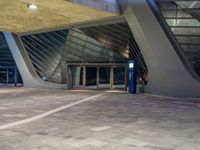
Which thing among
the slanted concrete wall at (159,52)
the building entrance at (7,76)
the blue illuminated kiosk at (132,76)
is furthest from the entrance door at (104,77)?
the building entrance at (7,76)

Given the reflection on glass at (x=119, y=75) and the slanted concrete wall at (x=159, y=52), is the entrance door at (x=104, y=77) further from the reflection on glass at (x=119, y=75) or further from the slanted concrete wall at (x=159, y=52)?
the slanted concrete wall at (x=159, y=52)

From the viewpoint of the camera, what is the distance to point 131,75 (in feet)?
66.4

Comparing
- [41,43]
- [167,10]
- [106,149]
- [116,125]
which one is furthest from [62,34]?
[106,149]

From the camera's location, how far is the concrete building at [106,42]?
650 inches

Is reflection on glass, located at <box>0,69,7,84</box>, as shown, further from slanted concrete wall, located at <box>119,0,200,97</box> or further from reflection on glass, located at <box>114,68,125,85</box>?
slanted concrete wall, located at <box>119,0,200,97</box>

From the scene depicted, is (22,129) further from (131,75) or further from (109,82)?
(109,82)

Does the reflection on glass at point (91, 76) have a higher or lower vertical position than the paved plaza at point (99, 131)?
higher

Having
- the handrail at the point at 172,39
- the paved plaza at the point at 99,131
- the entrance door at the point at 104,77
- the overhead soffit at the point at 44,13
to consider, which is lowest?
the paved plaza at the point at 99,131

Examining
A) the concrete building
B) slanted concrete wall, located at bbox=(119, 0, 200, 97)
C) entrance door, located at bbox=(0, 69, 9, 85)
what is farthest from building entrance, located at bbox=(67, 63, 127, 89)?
entrance door, located at bbox=(0, 69, 9, 85)

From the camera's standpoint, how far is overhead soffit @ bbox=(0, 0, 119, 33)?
1437cm

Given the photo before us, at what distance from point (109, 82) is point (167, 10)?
9.81 meters

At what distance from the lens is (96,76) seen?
25.5 metres

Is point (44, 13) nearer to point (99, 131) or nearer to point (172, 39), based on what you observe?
point (172, 39)

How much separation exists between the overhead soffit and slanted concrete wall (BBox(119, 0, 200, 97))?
1.31 m
